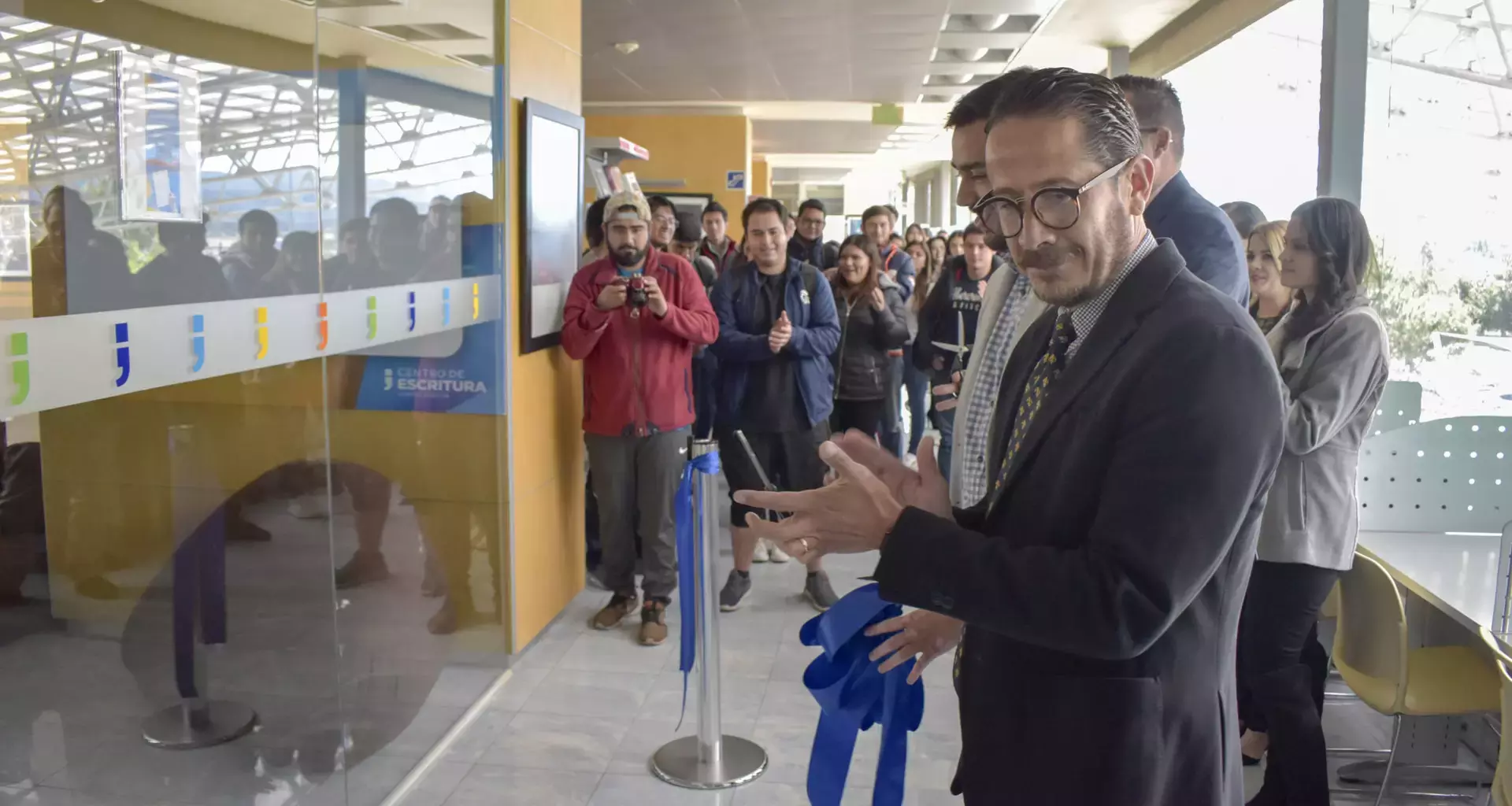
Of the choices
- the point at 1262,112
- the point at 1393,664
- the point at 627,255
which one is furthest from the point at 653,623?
the point at 1262,112

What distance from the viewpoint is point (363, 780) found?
2.84 m

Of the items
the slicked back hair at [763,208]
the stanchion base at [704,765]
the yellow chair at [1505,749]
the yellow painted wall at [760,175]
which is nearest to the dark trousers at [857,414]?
the slicked back hair at [763,208]

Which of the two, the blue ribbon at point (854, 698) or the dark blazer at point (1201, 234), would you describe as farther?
the dark blazer at point (1201, 234)

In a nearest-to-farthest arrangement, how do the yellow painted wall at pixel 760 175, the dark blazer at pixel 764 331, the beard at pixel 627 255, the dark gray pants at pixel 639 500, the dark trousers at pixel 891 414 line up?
the beard at pixel 627 255 → the dark gray pants at pixel 639 500 → the dark blazer at pixel 764 331 → the dark trousers at pixel 891 414 → the yellow painted wall at pixel 760 175

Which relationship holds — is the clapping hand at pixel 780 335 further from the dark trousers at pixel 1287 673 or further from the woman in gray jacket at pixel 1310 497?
the dark trousers at pixel 1287 673

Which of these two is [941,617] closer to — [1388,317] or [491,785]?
[491,785]

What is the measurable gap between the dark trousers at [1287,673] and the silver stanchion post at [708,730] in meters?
1.35

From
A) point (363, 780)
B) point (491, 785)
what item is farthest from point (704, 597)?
point (363, 780)

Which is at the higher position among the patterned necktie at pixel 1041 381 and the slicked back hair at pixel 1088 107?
the slicked back hair at pixel 1088 107

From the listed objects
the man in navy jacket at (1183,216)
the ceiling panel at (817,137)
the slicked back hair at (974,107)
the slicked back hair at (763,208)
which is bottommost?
the man in navy jacket at (1183,216)

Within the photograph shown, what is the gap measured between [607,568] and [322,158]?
6.90 feet

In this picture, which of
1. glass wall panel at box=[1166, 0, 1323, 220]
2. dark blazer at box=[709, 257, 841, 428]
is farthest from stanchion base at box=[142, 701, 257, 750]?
glass wall panel at box=[1166, 0, 1323, 220]

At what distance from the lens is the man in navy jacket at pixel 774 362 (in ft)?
14.3

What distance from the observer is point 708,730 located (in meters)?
3.05
